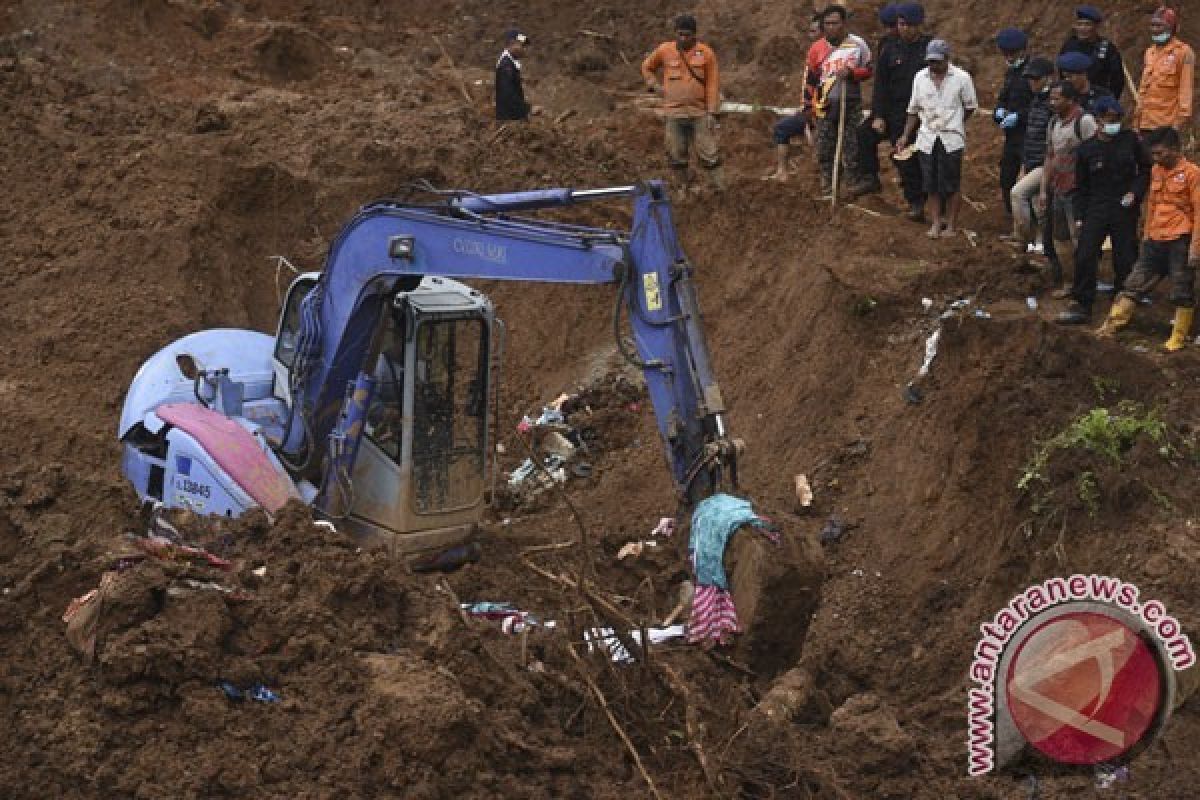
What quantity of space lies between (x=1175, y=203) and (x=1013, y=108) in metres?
2.58

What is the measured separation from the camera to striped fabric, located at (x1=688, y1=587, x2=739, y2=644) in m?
8.41

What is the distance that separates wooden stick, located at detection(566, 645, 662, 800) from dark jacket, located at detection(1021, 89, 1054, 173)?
6684 millimetres

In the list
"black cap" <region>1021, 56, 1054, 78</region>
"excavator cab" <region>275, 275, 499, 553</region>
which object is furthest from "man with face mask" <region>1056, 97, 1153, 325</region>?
"excavator cab" <region>275, 275, 499, 553</region>

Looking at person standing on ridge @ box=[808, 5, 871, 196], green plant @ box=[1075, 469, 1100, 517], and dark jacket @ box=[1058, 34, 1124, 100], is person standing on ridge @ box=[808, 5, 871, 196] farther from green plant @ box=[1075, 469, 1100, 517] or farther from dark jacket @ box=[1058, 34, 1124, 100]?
green plant @ box=[1075, 469, 1100, 517]

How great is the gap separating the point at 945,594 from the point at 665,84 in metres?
6.88

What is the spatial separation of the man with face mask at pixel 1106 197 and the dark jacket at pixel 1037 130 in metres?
1.01

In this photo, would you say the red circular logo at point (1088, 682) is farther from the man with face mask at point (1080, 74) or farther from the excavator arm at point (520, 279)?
the man with face mask at point (1080, 74)

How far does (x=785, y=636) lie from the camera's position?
8531mm

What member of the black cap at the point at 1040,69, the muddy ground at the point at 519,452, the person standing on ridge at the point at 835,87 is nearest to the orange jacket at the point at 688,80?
the muddy ground at the point at 519,452

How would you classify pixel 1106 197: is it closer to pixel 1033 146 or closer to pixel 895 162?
pixel 1033 146

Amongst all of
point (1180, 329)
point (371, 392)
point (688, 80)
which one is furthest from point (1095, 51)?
point (371, 392)

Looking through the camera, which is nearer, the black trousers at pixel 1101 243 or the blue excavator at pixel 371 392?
the blue excavator at pixel 371 392

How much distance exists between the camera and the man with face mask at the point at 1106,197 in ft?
38.0

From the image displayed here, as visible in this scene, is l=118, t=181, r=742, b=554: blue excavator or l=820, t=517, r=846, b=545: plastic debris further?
l=820, t=517, r=846, b=545: plastic debris
